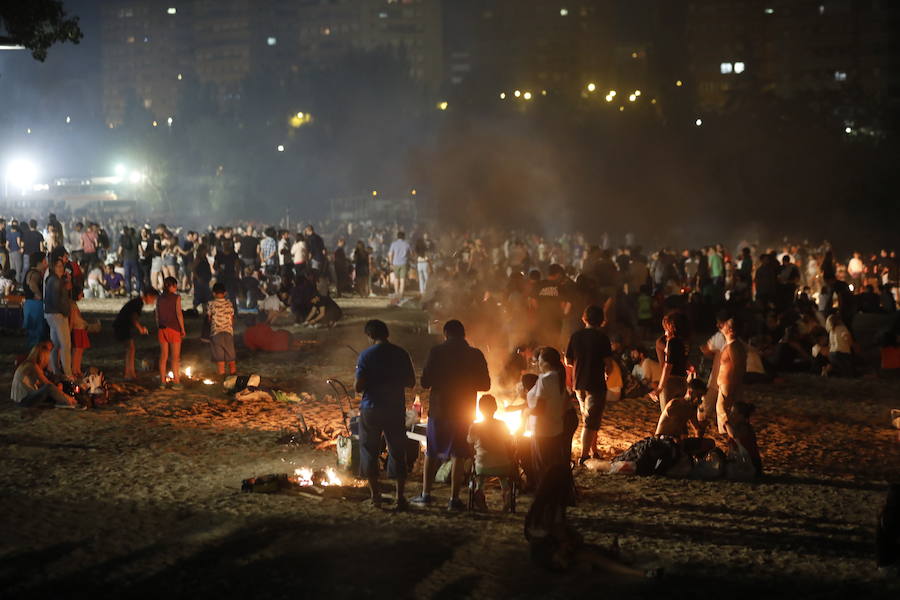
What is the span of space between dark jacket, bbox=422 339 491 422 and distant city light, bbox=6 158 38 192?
84128mm

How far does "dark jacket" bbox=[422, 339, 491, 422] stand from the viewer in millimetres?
7469

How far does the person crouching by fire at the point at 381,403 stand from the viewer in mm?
7531

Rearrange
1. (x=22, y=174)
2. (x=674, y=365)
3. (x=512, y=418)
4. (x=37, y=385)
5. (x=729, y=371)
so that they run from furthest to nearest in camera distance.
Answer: (x=22, y=174)
(x=37, y=385)
(x=674, y=365)
(x=729, y=371)
(x=512, y=418)

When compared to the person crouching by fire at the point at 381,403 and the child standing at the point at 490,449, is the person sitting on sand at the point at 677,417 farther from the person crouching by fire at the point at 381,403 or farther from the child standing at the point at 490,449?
the person crouching by fire at the point at 381,403

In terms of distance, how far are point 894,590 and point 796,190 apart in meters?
61.1

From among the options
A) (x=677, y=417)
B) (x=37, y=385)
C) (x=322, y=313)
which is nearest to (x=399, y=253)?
(x=322, y=313)

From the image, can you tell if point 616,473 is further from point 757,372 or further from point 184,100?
point 184,100

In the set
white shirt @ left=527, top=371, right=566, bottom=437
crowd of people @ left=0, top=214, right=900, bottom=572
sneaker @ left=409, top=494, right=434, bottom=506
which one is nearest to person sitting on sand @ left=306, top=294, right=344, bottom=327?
crowd of people @ left=0, top=214, right=900, bottom=572

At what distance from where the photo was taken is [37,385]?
11641mm

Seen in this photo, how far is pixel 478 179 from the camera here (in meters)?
73.8

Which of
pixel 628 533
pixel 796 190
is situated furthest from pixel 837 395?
pixel 796 190

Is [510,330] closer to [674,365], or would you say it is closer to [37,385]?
[674,365]

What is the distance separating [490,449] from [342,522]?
4.60ft

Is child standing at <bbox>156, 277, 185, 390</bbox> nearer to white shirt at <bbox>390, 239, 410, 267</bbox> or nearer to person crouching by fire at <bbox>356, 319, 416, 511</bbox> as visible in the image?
person crouching by fire at <bbox>356, 319, 416, 511</bbox>
